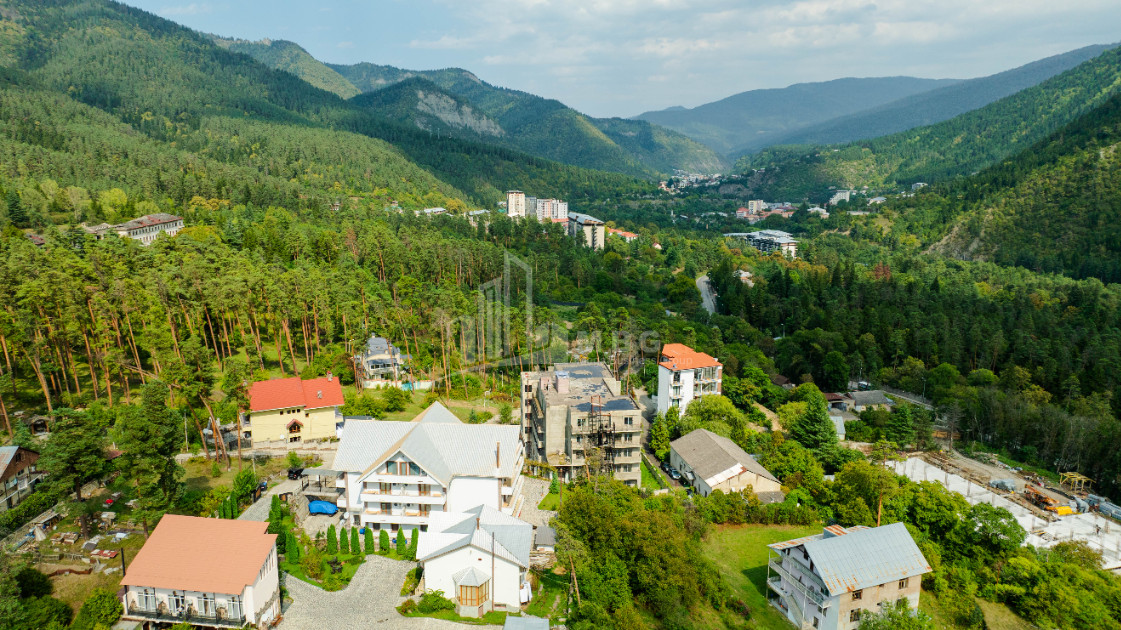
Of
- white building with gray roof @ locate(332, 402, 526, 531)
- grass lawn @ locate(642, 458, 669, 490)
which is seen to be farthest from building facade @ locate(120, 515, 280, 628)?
grass lawn @ locate(642, 458, 669, 490)

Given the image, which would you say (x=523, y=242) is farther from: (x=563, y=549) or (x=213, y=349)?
(x=563, y=549)

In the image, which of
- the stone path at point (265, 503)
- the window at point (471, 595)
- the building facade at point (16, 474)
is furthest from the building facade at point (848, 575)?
the building facade at point (16, 474)

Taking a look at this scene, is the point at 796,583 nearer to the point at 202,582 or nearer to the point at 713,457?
the point at 713,457

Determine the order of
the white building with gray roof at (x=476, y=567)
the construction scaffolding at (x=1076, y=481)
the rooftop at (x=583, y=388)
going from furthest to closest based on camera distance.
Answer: the construction scaffolding at (x=1076, y=481) → the rooftop at (x=583, y=388) → the white building with gray roof at (x=476, y=567)

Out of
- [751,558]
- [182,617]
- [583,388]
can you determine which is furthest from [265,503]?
[751,558]

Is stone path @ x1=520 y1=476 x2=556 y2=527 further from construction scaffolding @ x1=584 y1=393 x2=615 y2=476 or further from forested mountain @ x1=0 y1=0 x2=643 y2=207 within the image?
forested mountain @ x1=0 y1=0 x2=643 y2=207

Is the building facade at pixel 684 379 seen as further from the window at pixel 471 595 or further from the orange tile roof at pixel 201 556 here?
the orange tile roof at pixel 201 556
